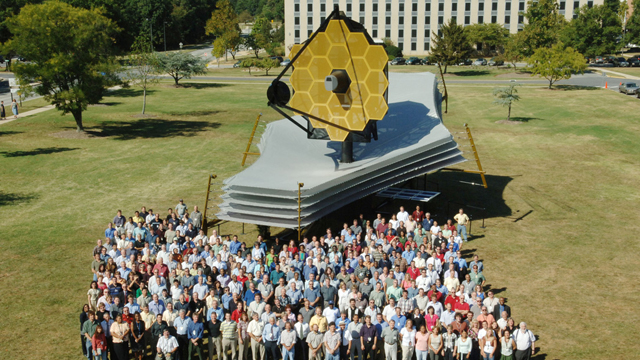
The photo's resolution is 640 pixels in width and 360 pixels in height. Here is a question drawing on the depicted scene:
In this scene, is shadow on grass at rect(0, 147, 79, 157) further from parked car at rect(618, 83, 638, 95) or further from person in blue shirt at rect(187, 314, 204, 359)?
parked car at rect(618, 83, 638, 95)

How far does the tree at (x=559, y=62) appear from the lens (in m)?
63.5

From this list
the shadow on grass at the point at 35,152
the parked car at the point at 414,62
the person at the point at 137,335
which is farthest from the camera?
the parked car at the point at 414,62

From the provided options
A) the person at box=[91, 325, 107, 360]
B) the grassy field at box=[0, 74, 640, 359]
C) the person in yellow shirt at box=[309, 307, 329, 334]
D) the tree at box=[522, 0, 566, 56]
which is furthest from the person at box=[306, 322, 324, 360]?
the tree at box=[522, 0, 566, 56]

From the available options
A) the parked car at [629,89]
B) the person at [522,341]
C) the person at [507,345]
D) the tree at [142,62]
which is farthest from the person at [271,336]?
the parked car at [629,89]

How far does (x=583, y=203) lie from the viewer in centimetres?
3009

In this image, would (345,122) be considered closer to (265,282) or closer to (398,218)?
(398,218)

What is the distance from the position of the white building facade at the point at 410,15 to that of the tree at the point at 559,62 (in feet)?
160

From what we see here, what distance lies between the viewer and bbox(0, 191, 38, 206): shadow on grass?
1211 inches

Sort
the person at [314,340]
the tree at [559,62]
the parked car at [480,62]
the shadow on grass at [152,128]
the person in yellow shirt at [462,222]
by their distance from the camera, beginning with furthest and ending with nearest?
the parked car at [480,62]
the tree at [559,62]
the shadow on grass at [152,128]
the person in yellow shirt at [462,222]
the person at [314,340]

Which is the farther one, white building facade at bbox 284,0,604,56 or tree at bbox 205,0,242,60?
white building facade at bbox 284,0,604,56

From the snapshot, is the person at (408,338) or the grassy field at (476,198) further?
the grassy field at (476,198)

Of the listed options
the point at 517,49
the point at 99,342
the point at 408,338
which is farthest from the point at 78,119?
the point at 517,49

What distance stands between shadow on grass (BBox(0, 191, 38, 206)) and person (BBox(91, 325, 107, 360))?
1828 centimetres

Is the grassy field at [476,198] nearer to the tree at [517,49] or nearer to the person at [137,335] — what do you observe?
the person at [137,335]
